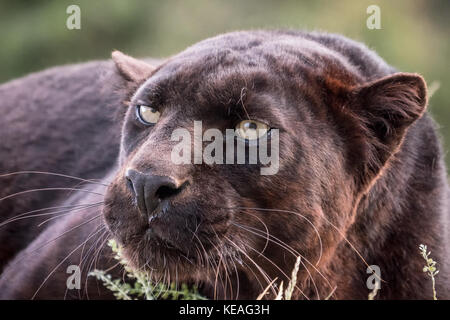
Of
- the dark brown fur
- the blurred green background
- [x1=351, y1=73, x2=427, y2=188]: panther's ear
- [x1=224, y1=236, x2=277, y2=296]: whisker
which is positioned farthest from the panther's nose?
the blurred green background

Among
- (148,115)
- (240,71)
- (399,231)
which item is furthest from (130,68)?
(399,231)

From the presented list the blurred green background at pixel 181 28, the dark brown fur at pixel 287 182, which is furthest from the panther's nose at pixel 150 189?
A: the blurred green background at pixel 181 28

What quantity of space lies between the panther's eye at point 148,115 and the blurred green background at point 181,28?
1099cm

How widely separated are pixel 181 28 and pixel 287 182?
12.1 m

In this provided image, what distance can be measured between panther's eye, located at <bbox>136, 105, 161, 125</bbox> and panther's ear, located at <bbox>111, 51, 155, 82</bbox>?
1.78ft

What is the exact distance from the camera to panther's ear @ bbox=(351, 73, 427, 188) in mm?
4316

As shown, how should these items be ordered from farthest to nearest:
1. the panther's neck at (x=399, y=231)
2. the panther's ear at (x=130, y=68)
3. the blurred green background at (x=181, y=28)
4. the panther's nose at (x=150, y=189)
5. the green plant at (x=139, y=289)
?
the blurred green background at (x=181, y=28)
the panther's ear at (x=130, y=68)
the panther's neck at (x=399, y=231)
the green plant at (x=139, y=289)
the panther's nose at (x=150, y=189)

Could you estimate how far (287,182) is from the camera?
4156 millimetres

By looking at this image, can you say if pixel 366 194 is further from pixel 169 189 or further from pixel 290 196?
pixel 169 189

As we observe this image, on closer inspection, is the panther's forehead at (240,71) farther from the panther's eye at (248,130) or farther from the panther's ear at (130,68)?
the panther's ear at (130,68)

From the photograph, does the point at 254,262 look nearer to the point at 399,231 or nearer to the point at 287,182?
the point at 287,182

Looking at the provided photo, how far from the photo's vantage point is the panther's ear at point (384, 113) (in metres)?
4.32

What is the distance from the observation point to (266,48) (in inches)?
179

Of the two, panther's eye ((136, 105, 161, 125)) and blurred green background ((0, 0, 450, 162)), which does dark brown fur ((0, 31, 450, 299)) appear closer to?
panther's eye ((136, 105, 161, 125))
